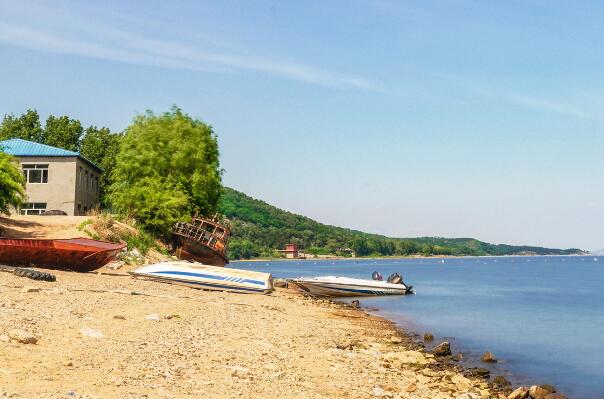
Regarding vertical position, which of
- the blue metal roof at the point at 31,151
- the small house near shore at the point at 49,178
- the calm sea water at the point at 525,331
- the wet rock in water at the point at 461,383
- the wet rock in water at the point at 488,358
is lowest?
the calm sea water at the point at 525,331

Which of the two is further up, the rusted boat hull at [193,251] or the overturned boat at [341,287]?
the rusted boat hull at [193,251]

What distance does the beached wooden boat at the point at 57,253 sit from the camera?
3028 cm

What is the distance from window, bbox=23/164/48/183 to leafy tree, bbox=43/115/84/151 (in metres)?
23.7

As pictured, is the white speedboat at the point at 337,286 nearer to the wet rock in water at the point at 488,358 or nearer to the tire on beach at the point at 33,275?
the wet rock in water at the point at 488,358

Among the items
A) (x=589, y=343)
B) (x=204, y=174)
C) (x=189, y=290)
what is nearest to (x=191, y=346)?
(x=189, y=290)

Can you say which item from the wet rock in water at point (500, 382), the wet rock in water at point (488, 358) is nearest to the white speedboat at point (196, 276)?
the wet rock in water at point (488, 358)

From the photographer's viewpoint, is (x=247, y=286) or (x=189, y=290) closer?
(x=189, y=290)

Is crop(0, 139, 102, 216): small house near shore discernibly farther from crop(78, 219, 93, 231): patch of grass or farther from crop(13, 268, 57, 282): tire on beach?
crop(13, 268, 57, 282): tire on beach

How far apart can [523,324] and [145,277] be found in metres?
25.4

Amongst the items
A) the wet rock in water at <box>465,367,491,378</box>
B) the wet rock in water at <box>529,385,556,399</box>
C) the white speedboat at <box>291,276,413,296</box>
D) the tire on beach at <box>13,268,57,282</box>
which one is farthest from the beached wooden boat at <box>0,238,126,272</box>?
the wet rock in water at <box>529,385,556,399</box>

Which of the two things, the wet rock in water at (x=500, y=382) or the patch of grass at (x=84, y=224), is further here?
the patch of grass at (x=84, y=224)

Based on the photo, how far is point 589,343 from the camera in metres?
34.5

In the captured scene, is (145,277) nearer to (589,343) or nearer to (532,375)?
(532,375)

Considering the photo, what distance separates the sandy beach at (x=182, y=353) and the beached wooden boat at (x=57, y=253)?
215 inches
